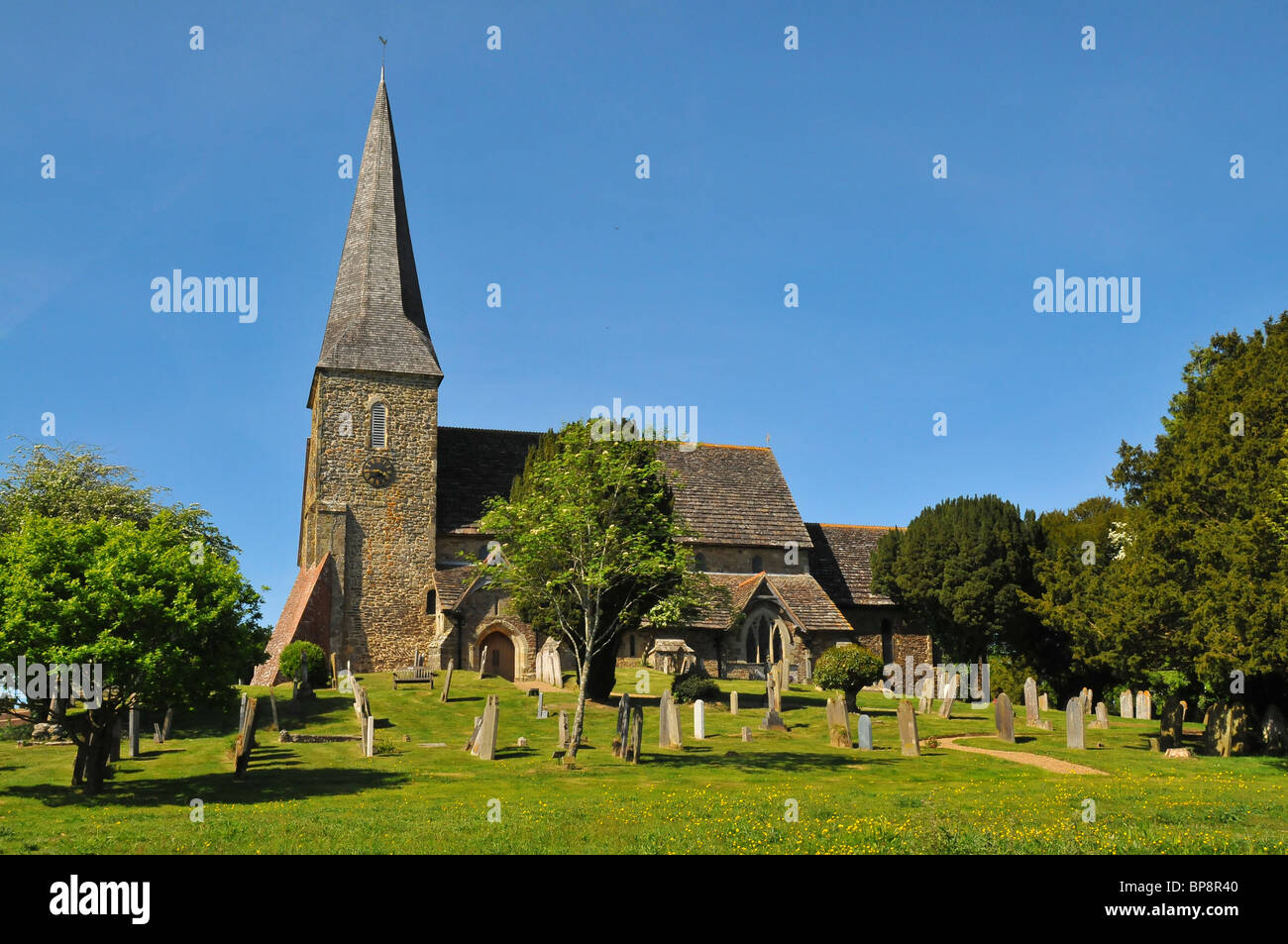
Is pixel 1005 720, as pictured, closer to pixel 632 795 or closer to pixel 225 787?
pixel 632 795

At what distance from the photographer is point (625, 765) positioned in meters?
22.0

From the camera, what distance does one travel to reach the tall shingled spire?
147 ft

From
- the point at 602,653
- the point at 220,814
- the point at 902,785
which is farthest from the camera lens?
the point at 602,653

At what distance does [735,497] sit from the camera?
50.2 m

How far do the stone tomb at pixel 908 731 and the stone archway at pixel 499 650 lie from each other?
20.2m

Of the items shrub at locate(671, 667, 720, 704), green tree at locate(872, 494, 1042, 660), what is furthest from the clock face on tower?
green tree at locate(872, 494, 1042, 660)

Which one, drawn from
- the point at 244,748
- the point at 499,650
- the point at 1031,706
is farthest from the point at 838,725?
the point at 499,650

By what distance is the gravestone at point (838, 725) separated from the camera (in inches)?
1010

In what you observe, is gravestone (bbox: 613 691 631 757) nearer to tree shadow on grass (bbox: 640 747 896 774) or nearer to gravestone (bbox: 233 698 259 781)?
tree shadow on grass (bbox: 640 747 896 774)

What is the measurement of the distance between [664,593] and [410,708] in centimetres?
841

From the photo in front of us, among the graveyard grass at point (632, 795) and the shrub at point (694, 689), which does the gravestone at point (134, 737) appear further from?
the shrub at point (694, 689)
